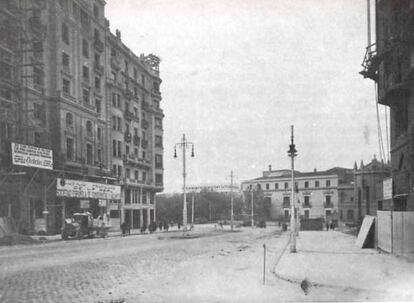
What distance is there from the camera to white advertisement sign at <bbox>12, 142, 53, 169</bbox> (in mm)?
29812

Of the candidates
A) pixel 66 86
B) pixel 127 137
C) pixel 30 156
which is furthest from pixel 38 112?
pixel 127 137

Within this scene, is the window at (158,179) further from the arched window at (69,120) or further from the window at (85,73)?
the arched window at (69,120)

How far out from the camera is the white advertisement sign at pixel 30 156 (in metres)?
29.8

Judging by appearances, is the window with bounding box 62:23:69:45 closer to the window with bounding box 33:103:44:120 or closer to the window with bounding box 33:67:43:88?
the window with bounding box 33:67:43:88

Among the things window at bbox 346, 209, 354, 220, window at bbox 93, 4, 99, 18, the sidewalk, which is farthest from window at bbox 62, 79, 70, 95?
window at bbox 346, 209, 354, 220

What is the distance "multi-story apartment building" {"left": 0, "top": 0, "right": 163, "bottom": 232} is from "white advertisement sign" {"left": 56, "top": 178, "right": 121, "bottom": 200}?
88 centimetres

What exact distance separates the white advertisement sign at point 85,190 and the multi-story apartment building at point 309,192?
51.4m

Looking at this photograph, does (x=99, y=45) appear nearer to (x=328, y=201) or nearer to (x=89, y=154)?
(x=89, y=154)

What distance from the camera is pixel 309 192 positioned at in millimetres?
97500

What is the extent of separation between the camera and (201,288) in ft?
35.9

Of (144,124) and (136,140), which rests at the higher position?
(144,124)

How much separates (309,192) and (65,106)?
68403mm

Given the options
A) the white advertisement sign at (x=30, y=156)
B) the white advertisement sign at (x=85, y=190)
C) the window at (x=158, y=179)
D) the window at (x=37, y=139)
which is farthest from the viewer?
the window at (x=158, y=179)

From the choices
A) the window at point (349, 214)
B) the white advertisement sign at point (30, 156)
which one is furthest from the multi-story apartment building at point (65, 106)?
the window at point (349, 214)
